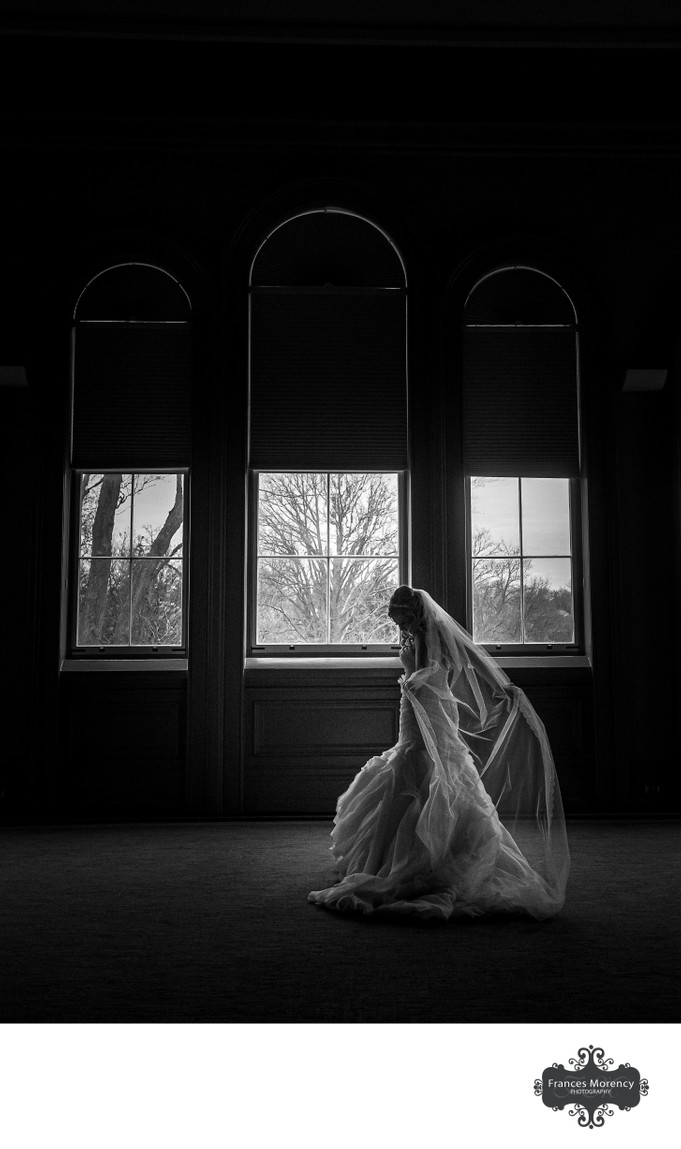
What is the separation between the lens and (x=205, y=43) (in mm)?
5828

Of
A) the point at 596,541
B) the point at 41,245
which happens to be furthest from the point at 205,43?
the point at 596,541

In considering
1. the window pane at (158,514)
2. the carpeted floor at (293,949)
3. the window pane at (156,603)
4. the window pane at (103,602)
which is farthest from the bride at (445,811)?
the window pane at (103,602)

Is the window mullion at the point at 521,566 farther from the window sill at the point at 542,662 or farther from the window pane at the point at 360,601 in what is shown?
the window pane at the point at 360,601

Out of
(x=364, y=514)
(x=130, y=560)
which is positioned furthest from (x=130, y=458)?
(x=364, y=514)

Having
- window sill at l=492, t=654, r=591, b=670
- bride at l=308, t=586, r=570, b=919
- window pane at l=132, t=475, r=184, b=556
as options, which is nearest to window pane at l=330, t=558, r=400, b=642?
window sill at l=492, t=654, r=591, b=670

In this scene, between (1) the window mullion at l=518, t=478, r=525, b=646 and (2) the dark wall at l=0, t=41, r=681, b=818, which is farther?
(1) the window mullion at l=518, t=478, r=525, b=646

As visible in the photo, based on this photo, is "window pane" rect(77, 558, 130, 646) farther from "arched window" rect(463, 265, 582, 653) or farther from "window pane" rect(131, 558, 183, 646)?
"arched window" rect(463, 265, 582, 653)

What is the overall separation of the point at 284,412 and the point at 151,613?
175cm

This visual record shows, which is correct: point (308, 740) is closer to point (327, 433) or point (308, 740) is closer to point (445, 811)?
point (327, 433)

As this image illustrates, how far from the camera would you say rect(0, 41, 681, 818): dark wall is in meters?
6.15

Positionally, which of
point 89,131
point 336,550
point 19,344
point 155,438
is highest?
point 89,131

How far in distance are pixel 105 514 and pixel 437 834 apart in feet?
12.3

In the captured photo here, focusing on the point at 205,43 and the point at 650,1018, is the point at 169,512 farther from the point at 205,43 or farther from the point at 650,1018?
the point at 650,1018

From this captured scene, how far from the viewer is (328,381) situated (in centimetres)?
648
